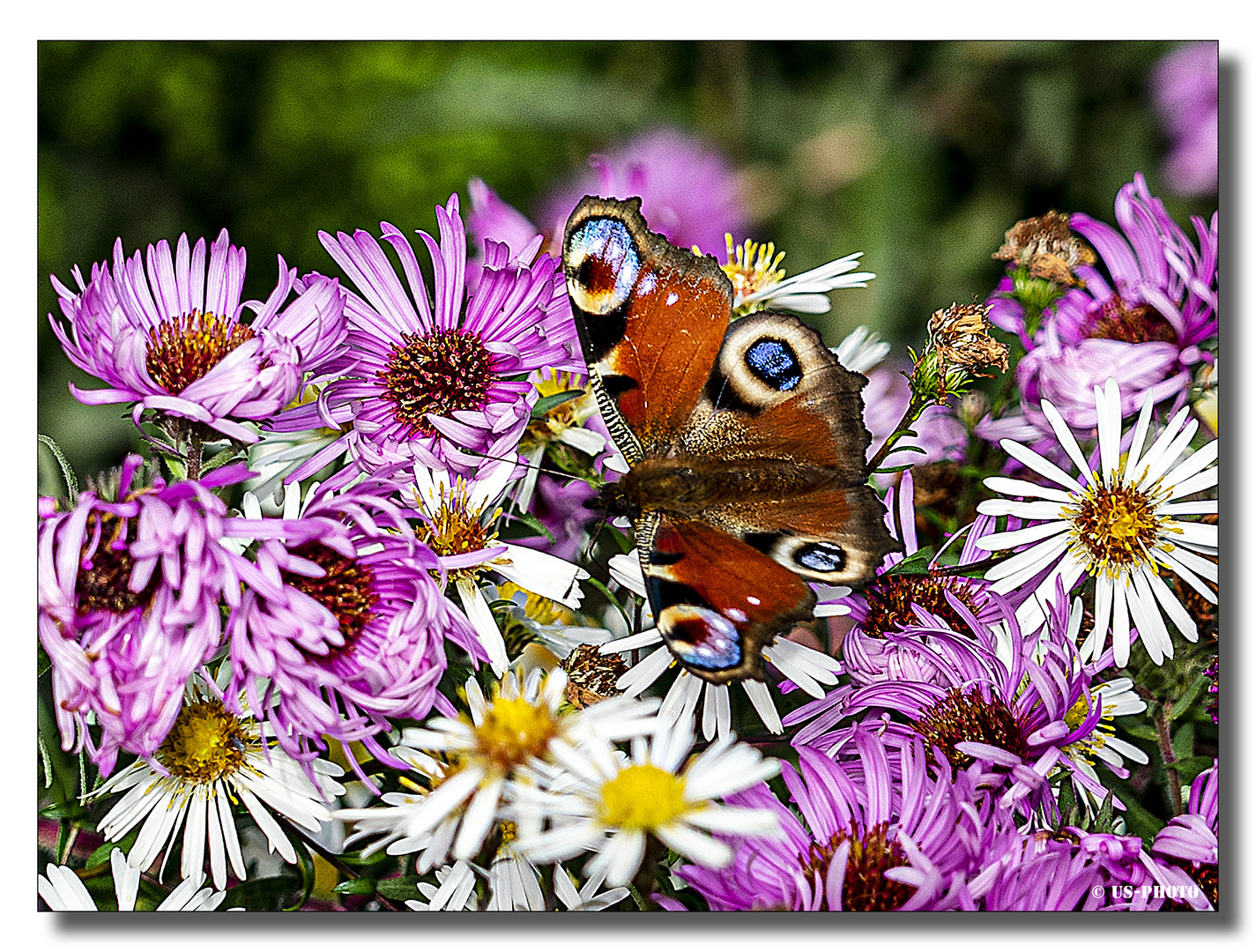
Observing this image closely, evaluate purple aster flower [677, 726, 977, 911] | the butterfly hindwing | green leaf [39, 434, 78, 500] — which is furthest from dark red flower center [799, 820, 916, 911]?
green leaf [39, 434, 78, 500]

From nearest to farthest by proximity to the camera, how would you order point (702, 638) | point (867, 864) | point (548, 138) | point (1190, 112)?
point (702, 638) < point (867, 864) < point (1190, 112) < point (548, 138)

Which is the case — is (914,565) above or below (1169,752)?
above

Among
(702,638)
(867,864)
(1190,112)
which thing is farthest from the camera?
(1190,112)

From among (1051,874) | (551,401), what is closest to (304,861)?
(551,401)

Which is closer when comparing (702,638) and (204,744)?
(702,638)

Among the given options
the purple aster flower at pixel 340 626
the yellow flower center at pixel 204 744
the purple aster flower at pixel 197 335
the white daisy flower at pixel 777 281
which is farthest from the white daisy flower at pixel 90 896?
the white daisy flower at pixel 777 281

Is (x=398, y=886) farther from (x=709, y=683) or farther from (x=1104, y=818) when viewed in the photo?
(x=1104, y=818)

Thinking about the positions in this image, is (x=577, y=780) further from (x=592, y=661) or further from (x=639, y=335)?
(x=639, y=335)
